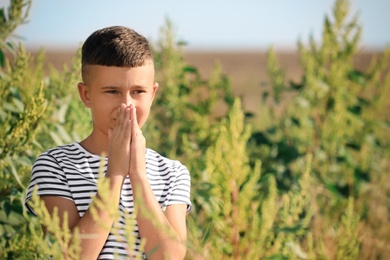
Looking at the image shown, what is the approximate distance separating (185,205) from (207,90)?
2509 mm

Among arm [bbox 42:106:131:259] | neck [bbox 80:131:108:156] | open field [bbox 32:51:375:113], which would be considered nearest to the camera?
arm [bbox 42:106:131:259]

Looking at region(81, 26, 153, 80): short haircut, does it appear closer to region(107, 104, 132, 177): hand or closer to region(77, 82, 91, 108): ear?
region(77, 82, 91, 108): ear

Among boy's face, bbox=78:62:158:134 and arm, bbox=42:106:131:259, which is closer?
arm, bbox=42:106:131:259

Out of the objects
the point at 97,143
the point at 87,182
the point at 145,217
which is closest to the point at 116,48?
the point at 97,143

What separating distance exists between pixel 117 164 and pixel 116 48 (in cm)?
37

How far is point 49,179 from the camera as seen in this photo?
181 centimetres

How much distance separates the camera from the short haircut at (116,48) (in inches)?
73.6

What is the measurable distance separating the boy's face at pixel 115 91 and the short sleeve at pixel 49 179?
0.17 m

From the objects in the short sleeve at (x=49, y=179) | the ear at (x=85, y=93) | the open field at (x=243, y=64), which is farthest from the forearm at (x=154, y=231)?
the open field at (x=243, y=64)

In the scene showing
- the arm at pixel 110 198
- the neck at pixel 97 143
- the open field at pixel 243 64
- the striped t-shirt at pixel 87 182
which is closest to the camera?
the arm at pixel 110 198

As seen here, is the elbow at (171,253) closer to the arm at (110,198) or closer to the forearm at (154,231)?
the forearm at (154,231)

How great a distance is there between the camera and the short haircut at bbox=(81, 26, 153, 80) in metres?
1.87

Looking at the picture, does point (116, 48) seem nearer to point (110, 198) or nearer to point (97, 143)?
point (97, 143)

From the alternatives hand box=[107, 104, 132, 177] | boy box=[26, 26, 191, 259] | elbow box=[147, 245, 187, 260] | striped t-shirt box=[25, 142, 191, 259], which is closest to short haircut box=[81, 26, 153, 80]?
boy box=[26, 26, 191, 259]
